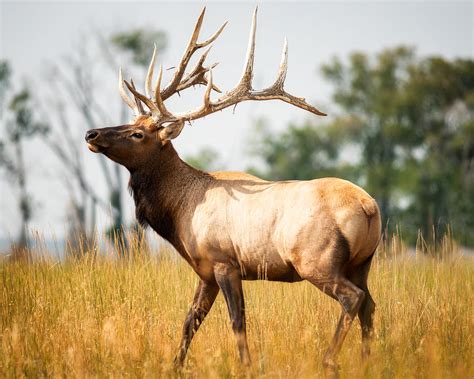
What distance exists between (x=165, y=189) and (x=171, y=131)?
0.58m

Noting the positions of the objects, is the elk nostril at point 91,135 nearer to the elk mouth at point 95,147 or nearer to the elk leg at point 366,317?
the elk mouth at point 95,147

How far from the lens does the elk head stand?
7.33 metres

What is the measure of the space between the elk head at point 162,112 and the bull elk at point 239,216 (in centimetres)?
1

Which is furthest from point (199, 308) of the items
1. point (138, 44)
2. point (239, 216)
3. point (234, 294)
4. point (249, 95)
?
point (138, 44)

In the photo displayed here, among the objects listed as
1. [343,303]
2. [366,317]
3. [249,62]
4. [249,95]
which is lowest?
[366,317]

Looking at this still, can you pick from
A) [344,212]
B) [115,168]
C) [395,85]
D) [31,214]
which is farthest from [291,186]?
[395,85]

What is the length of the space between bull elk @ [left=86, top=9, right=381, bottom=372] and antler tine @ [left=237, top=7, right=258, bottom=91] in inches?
0.4

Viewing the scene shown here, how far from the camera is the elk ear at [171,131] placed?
24.5 feet

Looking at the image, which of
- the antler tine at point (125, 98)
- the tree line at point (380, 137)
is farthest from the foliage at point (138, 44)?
the antler tine at point (125, 98)

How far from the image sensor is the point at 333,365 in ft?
19.7

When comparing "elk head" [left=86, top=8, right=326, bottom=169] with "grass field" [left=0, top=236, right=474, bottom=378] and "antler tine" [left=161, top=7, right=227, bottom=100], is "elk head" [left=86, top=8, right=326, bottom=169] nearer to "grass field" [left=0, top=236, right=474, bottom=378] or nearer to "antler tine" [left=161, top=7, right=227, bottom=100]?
"antler tine" [left=161, top=7, right=227, bottom=100]

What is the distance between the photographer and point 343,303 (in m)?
6.18

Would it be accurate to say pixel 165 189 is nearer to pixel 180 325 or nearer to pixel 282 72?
pixel 180 325

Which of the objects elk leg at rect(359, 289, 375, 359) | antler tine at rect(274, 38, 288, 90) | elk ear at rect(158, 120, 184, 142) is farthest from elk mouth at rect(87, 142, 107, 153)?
elk leg at rect(359, 289, 375, 359)
